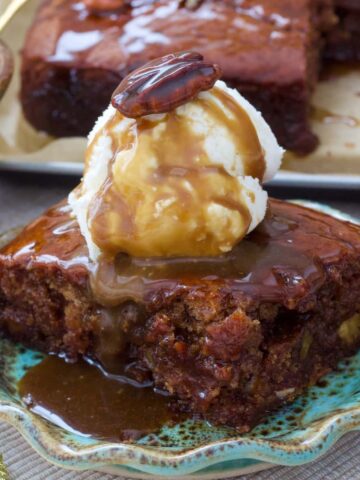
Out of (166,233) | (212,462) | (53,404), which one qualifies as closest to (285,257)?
(166,233)

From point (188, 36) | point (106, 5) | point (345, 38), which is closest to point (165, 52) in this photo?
point (188, 36)

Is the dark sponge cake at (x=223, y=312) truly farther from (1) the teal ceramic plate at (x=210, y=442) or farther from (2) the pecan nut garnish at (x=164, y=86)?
(2) the pecan nut garnish at (x=164, y=86)

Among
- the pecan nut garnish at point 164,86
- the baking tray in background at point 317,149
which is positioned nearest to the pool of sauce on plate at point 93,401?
the pecan nut garnish at point 164,86

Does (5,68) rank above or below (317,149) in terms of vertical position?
above

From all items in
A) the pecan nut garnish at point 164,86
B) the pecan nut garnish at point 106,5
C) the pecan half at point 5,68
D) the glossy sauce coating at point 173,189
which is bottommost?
the pecan nut garnish at point 106,5

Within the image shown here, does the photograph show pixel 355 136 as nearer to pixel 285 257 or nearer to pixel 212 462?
pixel 285 257

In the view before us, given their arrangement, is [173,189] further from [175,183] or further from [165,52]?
[165,52]
